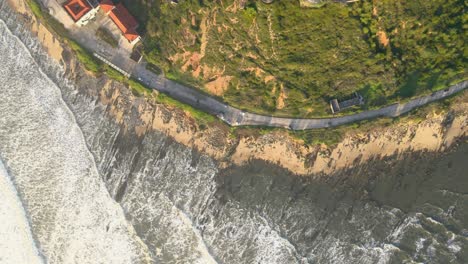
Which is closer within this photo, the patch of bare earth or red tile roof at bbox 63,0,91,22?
the patch of bare earth

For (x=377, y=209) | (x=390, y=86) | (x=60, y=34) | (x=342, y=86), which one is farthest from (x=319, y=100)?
(x=60, y=34)

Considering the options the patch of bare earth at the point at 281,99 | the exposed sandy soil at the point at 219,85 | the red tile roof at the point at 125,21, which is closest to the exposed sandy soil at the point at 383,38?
the patch of bare earth at the point at 281,99

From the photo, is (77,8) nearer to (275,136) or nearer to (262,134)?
(262,134)

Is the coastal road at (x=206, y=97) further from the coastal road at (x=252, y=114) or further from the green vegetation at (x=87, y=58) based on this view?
the green vegetation at (x=87, y=58)

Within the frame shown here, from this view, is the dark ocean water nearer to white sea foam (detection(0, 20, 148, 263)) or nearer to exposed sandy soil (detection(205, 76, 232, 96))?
white sea foam (detection(0, 20, 148, 263))

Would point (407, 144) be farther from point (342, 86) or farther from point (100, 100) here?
point (100, 100)

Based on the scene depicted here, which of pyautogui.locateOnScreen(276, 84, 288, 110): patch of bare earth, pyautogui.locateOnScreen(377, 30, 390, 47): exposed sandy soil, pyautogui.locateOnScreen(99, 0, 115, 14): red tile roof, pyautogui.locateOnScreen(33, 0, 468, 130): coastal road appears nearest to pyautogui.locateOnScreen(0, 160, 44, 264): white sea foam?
pyautogui.locateOnScreen(33, 0, 468, 130): coastal road
